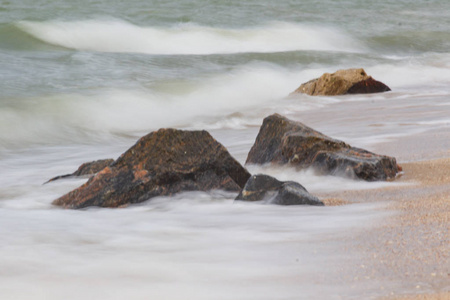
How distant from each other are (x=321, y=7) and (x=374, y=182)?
65.6ft

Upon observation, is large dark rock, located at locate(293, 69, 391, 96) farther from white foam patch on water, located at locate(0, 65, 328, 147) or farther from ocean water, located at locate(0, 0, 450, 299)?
white foam patch on water, located at locate(0, 65, 328, 147)

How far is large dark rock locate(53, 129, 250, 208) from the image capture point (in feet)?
11.0

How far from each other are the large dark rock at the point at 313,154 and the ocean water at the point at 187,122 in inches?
4.2

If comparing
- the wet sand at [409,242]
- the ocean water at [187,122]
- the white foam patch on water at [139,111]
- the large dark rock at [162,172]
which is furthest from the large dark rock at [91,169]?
the white foam patch on water at [139,111]

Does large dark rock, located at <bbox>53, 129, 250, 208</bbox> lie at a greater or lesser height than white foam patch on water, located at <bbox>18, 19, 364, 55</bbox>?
greater

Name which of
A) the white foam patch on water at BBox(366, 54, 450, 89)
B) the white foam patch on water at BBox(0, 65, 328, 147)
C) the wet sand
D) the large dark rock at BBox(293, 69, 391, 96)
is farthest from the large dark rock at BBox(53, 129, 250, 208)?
the white foam patch on water at BBox(366, 54, 450, 89)

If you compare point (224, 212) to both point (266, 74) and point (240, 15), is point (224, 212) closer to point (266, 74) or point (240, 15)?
point (266, 74)

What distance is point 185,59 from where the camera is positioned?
40.7 feet

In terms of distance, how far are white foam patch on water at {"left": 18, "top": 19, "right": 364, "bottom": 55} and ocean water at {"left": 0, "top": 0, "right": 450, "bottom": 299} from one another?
0.19 feet

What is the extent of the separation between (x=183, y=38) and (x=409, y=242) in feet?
48.3

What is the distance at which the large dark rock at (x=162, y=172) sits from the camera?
3.37 meters

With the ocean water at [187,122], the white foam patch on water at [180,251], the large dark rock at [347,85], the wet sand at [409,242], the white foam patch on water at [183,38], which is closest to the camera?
the wet sand at [409,242]

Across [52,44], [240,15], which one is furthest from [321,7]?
[52,44]

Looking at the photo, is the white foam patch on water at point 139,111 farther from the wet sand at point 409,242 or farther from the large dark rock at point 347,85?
the wet sand at point 409,242
